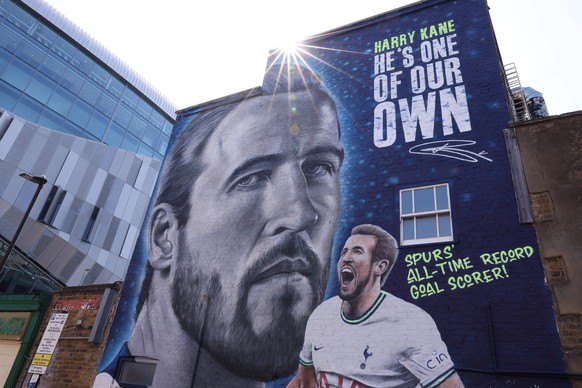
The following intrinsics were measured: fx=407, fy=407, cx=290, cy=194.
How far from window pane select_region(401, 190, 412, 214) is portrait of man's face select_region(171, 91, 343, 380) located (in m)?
1.76

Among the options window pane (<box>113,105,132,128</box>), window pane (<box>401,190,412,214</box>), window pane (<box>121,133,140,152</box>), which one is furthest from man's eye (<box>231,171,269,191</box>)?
window pane (<box>113,105,132,128</box>)

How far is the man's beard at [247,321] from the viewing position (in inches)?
395

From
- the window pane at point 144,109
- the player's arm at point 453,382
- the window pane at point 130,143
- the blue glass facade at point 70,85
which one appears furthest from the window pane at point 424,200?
the window pane at point 144,109

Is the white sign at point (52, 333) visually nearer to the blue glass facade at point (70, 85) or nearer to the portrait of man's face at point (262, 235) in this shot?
the portrait of man's face at point (262, 235)

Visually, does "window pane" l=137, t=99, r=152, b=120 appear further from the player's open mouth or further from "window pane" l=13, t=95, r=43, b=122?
the player's open mouth

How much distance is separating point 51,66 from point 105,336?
25.2 metres

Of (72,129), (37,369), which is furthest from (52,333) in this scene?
(72,129)

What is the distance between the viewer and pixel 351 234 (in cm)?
1048

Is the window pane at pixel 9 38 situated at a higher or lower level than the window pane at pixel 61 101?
higher

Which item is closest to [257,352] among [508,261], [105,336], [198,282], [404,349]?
[198,282]

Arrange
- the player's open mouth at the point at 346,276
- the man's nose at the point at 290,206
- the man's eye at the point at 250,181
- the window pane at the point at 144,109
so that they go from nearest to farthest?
the player's open mouth at the point at 346,276
the man's nose at the point at 290,206
the man's eye at the point at 250,181
the window pane at the point at 144,109

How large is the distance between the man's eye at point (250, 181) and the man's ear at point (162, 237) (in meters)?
2.66

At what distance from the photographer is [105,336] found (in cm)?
1264

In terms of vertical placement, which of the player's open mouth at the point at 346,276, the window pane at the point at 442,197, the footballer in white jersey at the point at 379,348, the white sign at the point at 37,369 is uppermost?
the window pane at the point at 442,197
